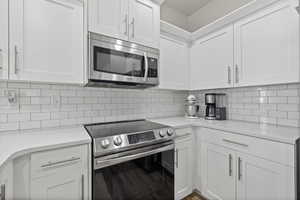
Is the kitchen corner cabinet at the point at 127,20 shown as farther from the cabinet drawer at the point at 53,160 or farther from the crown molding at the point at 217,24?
the cabinet drawer at the point at 53,160

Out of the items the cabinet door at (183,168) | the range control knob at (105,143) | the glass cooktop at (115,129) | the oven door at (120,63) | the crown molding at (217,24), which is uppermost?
the crown molding at (217,24)

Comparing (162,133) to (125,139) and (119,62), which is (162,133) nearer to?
(125,139)

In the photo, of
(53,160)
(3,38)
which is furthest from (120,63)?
(53,160)

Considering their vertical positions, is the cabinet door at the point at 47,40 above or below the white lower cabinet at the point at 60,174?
above

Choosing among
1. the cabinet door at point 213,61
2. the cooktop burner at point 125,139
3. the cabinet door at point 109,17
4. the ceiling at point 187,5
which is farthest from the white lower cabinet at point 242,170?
the ceiling at point 187,5

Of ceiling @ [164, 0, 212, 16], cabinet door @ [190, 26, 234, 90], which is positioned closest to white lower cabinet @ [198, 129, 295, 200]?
cabinet door @ [190, 26, 234, 90]

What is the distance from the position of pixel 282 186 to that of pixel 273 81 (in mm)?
894

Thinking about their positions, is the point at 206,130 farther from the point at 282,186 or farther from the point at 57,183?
the point at 57,183

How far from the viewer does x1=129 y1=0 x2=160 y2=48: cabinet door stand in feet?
5.10

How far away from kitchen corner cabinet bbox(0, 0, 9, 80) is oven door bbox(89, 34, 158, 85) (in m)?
0.56

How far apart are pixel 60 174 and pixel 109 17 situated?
4.54ft

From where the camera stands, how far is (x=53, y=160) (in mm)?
961

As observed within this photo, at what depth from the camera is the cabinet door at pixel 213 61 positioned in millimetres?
1772

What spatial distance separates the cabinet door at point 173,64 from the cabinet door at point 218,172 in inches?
35.5
